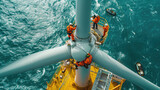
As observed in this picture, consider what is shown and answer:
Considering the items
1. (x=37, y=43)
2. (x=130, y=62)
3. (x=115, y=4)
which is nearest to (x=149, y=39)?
(x=130, y=62)

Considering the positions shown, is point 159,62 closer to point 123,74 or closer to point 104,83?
point 104,83

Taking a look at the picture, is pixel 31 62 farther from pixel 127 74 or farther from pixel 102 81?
pixel 102 81

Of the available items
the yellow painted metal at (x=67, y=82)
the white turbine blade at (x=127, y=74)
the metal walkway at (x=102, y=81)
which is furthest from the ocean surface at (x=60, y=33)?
the white turbine blade at (x=127, y=74)

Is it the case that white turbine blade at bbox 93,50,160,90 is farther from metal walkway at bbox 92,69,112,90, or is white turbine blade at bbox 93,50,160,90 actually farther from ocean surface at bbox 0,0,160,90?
ocean surface at bbox 0,0,160,90

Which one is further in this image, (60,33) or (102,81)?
(60,33)

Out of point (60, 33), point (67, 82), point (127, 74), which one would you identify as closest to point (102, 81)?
point (67, 82)

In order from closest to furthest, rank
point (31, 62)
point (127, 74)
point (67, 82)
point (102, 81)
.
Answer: point (31, 62)
point (127, 74)
point (102, 81)
point (67, 82)

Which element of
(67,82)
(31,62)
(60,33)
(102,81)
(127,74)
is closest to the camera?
(31,62)

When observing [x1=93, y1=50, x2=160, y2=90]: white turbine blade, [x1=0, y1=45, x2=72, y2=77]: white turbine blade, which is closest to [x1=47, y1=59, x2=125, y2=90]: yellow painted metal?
[x1=93, y1=50, x2=160, y2=90]: white turbine blade

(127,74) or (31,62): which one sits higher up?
(31,62)
